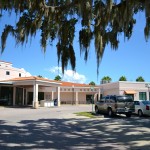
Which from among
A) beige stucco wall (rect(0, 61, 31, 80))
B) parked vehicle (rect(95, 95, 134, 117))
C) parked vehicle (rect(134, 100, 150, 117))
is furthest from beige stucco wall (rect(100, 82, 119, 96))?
parked vehicle (rect(95, 95, 134, 117))

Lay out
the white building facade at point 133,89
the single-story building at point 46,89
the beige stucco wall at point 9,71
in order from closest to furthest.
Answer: the single-story building at point 46,89 < the beige stucco wall at point 9,71 < the white building facade at point 133,89

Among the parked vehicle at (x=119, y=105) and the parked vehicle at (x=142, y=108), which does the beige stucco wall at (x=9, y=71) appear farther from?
the parked vehicle at (x=142, y=108)

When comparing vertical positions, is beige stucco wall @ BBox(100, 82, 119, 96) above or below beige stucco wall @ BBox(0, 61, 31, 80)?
below

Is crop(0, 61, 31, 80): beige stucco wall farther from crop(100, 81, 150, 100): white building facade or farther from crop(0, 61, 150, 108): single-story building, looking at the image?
crop(100, 81, 150, 100): white building facade

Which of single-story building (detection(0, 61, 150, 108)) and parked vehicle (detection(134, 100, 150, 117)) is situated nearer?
parked vehicle (detection(134, 100, 150, 117))

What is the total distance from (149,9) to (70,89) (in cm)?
5525

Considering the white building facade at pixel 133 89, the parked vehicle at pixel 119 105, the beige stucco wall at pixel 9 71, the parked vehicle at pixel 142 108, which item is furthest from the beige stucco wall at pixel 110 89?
the parked vehicle at pixel 119 105

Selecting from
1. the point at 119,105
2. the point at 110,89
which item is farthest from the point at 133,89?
the point at 119,105

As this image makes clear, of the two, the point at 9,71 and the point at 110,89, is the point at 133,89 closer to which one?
the point at 110,89

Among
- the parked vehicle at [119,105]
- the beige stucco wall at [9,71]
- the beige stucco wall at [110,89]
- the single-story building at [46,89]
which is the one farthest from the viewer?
the beige stucco wall at [110,89]

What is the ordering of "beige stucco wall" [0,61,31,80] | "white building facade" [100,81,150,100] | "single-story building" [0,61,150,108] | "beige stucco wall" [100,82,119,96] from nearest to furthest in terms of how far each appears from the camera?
"single-story building" [0,61,150,108] → "beige stucco wall" [0,61,31,80] → "white building facade" [100,81,150,100] → "beige stucco wall" [100,82,119,96]

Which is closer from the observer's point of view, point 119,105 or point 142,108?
point 119,105

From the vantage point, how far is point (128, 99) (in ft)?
95.8

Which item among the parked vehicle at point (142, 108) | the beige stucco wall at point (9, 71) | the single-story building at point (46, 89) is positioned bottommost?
the parked vehicle at point (142, 108)
